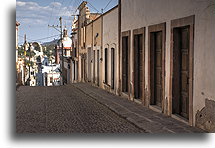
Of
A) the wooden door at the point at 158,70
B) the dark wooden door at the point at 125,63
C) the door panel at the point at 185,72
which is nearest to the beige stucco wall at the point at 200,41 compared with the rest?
the door panel at the point at 185,72

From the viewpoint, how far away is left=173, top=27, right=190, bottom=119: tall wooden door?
25.8 feet

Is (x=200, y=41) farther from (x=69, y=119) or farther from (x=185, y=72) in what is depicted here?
(x=69, y=119)

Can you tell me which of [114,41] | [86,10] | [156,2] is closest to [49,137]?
[156,2]

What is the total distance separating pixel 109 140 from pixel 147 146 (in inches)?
22.8

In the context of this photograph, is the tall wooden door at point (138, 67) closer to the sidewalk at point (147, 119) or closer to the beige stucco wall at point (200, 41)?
the sidewalk at point (147, 119)

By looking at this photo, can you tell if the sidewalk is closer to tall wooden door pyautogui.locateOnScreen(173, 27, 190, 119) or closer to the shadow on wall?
the shadow on wall

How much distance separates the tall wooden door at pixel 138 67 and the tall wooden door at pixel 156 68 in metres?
1.35

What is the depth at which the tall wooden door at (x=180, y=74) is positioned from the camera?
788cm

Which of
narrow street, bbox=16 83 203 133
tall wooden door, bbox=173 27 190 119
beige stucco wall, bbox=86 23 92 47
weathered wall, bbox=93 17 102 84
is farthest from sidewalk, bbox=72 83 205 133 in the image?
beige stucco wall, bbox=86 23 92 47

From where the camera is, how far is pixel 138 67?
11406 mm

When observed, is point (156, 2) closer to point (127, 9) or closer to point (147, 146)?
point (127, 9)

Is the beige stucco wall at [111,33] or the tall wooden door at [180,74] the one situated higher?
the beige stucco wall at [111,33]

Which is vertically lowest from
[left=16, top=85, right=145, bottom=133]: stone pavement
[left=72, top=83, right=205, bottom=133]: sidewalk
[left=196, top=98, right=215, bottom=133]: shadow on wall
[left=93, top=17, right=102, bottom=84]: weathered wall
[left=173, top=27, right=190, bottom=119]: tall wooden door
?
[left=16, top=85, right=145, bottom=133]: stone pavement

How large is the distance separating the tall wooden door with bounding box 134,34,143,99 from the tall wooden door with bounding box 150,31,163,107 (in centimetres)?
135
